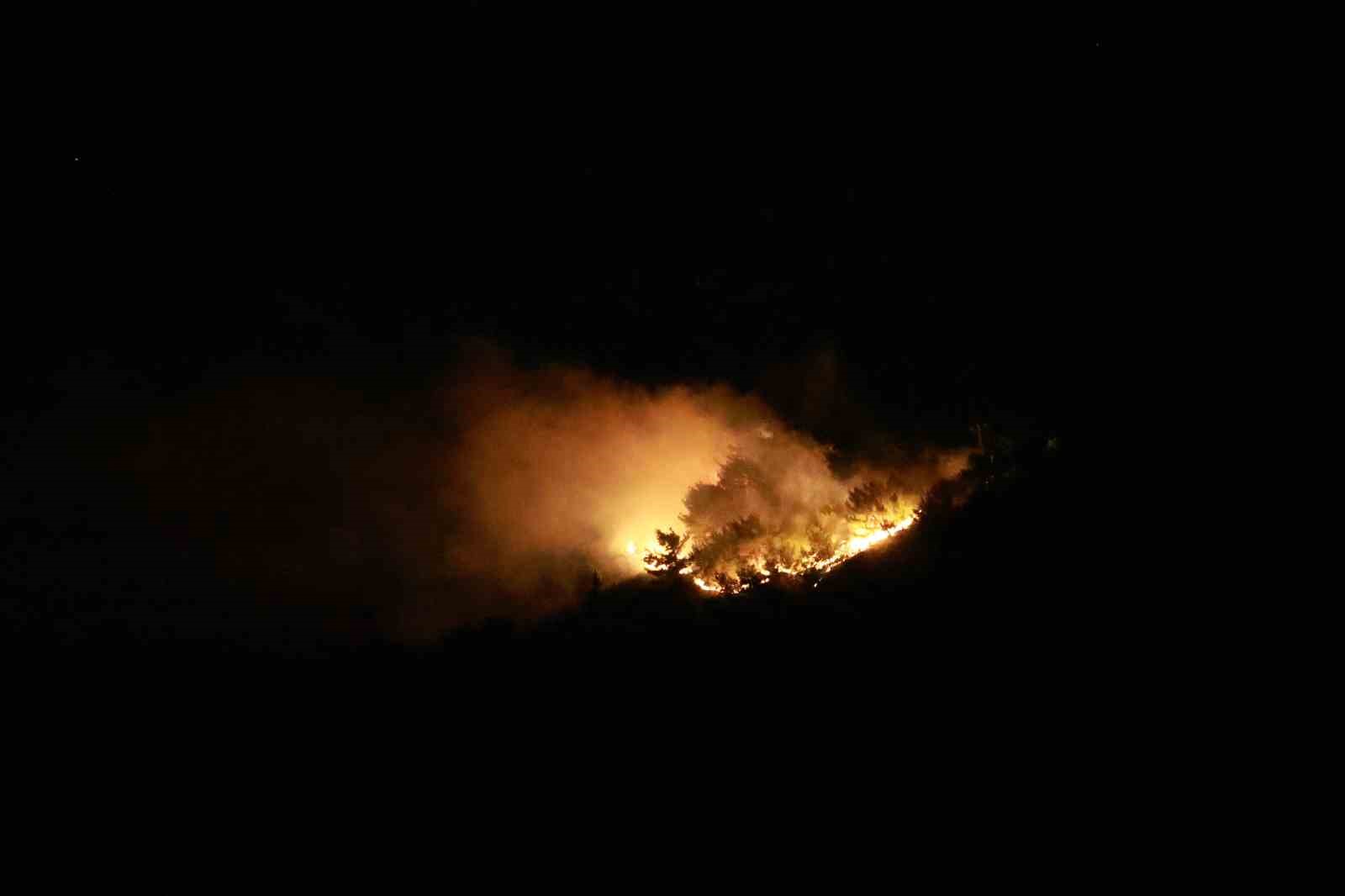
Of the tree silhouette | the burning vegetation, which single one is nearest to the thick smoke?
the burning vegetation

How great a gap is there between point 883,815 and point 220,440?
33.2ft

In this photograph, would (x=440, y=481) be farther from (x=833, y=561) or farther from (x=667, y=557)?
(x=833, y=561)

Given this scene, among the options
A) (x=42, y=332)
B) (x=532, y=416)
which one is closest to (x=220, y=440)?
(x=42, y=332)

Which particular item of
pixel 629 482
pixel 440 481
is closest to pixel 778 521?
pixel 629 482

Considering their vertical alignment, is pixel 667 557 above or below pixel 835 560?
above

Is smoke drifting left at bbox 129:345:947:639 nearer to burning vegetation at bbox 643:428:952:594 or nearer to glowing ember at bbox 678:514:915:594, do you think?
burning vegetation at bbox 643:428:952:594

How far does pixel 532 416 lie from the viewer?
39.4 ft

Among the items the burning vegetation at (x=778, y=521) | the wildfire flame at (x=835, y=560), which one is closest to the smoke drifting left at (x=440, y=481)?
the burning vegetation at (x=778, y=521)

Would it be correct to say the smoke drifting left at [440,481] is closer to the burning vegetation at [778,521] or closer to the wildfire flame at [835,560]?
the burning vegetation at [778,521]

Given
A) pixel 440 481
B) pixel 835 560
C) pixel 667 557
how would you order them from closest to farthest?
1. pixel 835 560
2. pixel 667 557
3. pixel 440 481

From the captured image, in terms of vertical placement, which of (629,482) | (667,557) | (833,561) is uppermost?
(629,482)

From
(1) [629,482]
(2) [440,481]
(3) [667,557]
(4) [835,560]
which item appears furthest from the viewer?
(2) [440,481]

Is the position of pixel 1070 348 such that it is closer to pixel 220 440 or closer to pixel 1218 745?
pixel 1218 745

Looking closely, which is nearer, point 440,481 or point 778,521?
point 778,521
